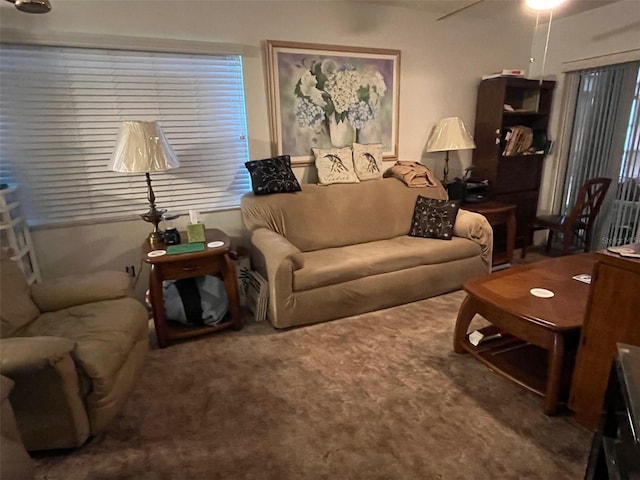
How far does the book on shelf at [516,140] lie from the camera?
3742mm

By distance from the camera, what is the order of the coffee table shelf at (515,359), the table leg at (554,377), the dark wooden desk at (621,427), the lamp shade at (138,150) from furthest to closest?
the lamp shade at (138,150), the coffee table shelf at (515,359), the table leg at (554,377), the dark wooden desk at (621,427)

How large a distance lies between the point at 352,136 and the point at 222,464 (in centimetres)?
270

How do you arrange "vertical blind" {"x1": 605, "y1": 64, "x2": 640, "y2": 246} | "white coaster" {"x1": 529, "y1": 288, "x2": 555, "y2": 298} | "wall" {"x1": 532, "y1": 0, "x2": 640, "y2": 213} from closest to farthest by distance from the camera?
"white coaster" {"x1": 529, "y1": 288, "x2": 555, "y2": 298} < "wall" {"x1": 532, "y1": 0, "x2": 640, "y2": 213} < "vertical blind" {"x1": 605, "y1": 64, "x2": 640, "y2": 246}

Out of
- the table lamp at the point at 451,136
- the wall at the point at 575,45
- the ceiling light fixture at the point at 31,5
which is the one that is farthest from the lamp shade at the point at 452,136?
the ceiling light fixture at the point at 31,5

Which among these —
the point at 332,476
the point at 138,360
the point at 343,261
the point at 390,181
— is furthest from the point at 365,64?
the point at 332,476

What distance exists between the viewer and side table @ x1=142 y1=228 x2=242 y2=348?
7.43 feet

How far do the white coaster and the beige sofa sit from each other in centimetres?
92

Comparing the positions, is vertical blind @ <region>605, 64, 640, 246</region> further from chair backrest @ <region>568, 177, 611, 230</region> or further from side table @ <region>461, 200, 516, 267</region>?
side table @ <region>461, 200, 516, 267</region>

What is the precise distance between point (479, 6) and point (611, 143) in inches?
76.5

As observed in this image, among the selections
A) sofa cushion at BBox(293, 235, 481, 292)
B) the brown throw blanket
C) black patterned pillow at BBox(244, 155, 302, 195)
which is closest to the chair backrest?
sofa cushion at BBox(293, 235, 481, 292)

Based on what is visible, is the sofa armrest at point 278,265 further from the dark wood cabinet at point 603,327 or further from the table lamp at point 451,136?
Result: the table lamp at point 451,136

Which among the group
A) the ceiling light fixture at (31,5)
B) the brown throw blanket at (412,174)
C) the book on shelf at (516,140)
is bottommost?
the brown throw blanket at (412,174)

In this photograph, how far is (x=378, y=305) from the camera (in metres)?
2.78

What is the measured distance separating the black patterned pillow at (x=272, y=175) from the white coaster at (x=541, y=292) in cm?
182
